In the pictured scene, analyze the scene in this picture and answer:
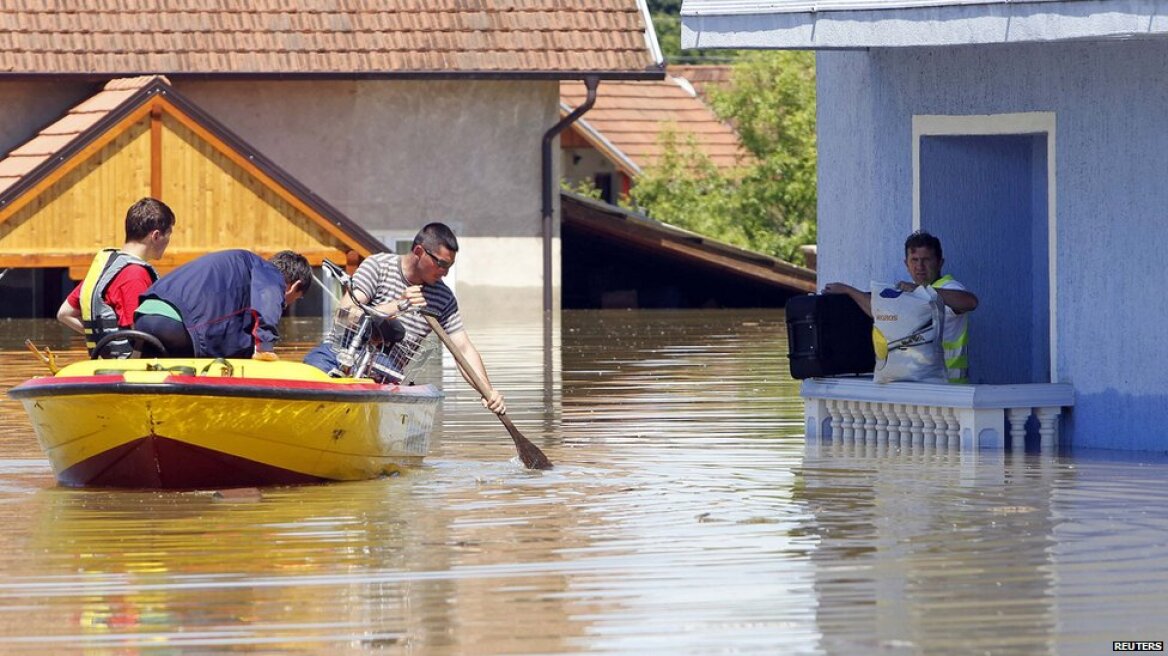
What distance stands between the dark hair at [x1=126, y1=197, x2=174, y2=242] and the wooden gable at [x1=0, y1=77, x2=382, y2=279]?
15903 mm

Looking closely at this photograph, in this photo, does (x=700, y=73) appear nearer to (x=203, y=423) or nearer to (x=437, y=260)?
(x=437, y=260)

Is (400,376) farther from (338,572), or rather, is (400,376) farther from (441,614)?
(441,614)

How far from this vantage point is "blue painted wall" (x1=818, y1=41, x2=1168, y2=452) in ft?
47.7

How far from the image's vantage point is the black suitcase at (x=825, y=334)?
1562cm

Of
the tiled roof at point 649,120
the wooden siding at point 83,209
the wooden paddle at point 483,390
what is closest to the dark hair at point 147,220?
the wooden paddle at point 483,390

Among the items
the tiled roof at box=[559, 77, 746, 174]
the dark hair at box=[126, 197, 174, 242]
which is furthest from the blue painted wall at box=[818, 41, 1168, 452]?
the tiled roof at box=[559, 77, 746, 174]

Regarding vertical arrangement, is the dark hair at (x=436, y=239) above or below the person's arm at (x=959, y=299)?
above

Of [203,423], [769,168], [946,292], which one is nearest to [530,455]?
[203,423]

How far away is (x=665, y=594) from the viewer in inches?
374

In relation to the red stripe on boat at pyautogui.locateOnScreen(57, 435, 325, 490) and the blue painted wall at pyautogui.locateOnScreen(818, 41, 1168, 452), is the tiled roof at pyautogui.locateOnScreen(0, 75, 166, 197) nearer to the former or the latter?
the blue painted wall at pyautogui.locateOnScreen(818, 41, 1168, 452)

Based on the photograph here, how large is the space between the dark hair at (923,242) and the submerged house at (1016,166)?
66 cm

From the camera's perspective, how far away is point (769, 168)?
3791cm

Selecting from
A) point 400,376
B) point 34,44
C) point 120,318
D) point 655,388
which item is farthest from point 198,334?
point 34,44

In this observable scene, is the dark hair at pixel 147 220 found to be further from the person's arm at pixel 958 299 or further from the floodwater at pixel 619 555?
the person's arm at pixel 958 299
